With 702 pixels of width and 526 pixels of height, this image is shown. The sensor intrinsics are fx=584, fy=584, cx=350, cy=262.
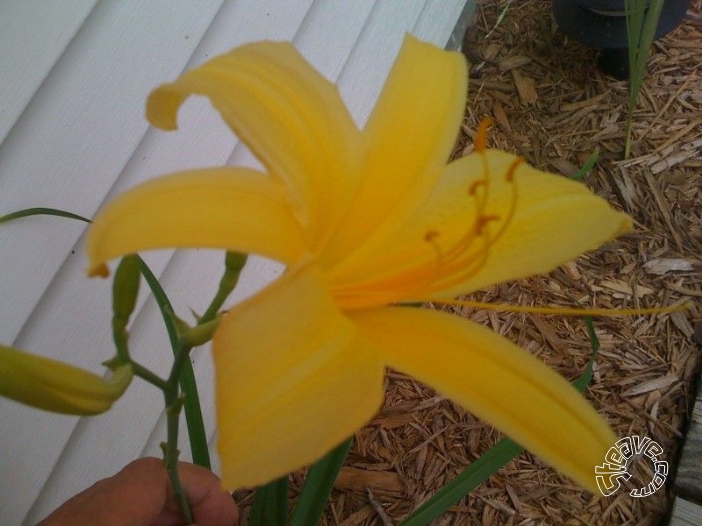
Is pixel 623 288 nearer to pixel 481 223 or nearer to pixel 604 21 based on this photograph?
pixel 604 21

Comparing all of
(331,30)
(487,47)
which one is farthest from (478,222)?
(487,47)

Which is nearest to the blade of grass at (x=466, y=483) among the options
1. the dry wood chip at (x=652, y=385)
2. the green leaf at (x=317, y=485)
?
the green leaf at (x=317, y=485)

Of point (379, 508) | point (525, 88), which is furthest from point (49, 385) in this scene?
point (525, 88)

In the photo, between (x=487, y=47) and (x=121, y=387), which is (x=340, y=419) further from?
(x=487, y=47)

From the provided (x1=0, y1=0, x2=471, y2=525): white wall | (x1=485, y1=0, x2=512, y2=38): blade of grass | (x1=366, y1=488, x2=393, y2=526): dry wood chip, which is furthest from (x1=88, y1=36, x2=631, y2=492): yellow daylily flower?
(x1=485, y1=0, x2=512, y2=38): blade of grass

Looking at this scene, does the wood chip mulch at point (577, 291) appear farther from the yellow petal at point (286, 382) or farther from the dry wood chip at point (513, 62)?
the yellow petal at point (286, 382)
